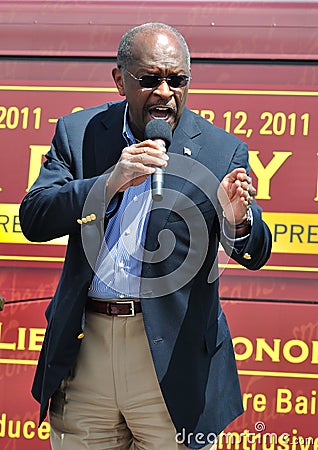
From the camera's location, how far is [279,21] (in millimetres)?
2707

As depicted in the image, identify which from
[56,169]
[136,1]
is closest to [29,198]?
[56,169]

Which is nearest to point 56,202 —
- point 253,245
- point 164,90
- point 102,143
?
point 102,143

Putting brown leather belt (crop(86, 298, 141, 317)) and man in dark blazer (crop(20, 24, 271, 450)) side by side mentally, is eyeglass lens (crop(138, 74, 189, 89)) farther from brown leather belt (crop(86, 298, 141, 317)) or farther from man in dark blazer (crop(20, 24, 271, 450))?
brown leather belt (crop(86, 298, 141, 317))

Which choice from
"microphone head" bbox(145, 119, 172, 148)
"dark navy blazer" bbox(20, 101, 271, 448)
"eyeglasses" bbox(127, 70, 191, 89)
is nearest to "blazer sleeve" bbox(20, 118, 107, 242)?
"dark navy blazer" bbox(20, 101, 271, 448)

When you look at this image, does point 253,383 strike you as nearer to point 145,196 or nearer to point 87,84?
point 145,196

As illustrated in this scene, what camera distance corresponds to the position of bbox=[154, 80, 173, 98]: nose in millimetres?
1726

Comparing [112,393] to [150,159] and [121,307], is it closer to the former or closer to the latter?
[121,307]

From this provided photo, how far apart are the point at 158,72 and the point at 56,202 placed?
405mm

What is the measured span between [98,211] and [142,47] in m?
0.43

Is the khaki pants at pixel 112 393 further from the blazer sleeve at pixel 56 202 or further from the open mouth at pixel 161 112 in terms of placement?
the open mouth at pixel 161 112

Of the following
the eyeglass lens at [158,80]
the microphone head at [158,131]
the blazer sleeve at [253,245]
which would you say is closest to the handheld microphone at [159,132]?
the microphone head at [158,131]

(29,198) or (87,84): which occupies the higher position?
(87,84)

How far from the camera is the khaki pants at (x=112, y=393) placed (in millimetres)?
1814

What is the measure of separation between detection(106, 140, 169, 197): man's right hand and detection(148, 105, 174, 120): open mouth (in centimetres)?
19
